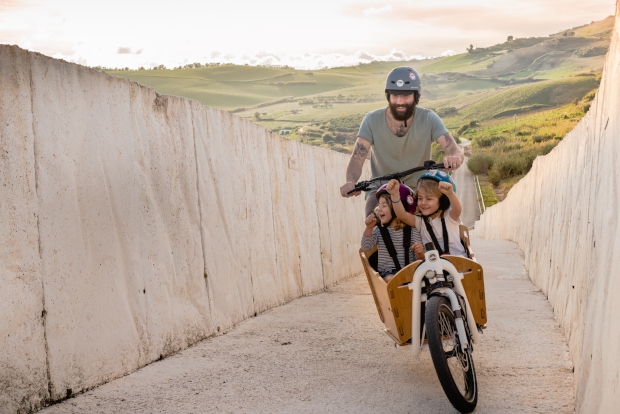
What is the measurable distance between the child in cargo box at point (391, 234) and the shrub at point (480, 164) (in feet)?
251

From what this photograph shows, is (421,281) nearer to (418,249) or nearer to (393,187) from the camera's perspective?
(418,249)

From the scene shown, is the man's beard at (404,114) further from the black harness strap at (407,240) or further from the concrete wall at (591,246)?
the concrete wall at (591,246)

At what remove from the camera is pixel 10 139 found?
4.71 meters

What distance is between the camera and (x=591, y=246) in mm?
5273

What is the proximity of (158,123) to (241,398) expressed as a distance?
7.62ft

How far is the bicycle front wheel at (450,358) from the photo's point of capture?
188 inches

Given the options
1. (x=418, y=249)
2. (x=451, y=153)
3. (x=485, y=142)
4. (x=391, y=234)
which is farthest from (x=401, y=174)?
(x=485, y=142)

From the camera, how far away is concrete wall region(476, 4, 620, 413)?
409 centimetres

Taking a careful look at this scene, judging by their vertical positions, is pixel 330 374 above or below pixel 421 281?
below

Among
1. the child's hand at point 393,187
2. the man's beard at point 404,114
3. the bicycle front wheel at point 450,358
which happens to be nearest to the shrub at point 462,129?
the man's beard at point 404,114

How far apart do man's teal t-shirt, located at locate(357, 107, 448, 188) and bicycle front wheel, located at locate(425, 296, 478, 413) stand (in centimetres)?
218

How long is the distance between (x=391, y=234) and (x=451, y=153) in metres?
1.01

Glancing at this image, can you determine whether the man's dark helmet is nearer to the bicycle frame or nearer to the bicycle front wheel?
the bicycle frame

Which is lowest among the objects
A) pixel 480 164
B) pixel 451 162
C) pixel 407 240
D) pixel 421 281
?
pixel 480 164
